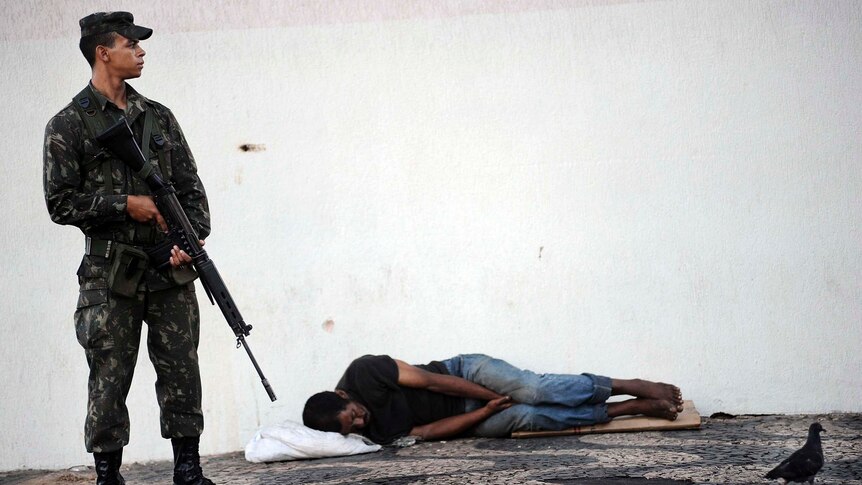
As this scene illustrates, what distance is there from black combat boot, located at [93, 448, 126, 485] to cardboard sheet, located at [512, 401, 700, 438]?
6.88 ft

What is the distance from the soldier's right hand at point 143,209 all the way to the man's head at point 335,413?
66.8 inches

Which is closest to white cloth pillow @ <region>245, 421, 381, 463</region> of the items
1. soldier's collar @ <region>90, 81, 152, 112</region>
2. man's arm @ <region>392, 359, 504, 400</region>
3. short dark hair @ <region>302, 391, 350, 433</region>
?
short dark hair @ <region>302, 391, 350, 433</region>

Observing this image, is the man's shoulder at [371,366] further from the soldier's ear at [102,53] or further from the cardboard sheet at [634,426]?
the soldier's ear at [102,53]

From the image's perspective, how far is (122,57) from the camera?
3.92 meters

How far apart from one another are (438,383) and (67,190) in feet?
7.30

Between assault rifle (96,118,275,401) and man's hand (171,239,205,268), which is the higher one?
assault rifle (96,118,275,401)

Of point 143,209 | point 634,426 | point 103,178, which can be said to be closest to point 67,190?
point 103,178

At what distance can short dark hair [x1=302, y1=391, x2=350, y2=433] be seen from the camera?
17.3ft

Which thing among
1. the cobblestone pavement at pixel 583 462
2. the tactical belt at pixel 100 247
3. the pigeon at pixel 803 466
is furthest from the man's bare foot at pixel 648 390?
the tactical belt at pixel 100 247

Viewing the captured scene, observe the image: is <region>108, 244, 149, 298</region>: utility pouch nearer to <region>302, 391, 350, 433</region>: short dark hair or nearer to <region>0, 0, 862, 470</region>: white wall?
<region>302, 391, 350, 433</region>: short dark hair

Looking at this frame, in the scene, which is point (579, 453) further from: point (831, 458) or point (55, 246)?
point (55, 246)

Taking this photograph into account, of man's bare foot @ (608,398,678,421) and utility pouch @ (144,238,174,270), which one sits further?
man's bare foot @ (608,398,678,421)

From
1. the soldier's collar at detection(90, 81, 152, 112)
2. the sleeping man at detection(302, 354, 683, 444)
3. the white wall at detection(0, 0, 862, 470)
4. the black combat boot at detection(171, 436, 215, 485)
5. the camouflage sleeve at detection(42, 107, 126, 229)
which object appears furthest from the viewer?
the white wall at detection(0, 0, 862, 470)

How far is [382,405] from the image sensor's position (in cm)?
538
